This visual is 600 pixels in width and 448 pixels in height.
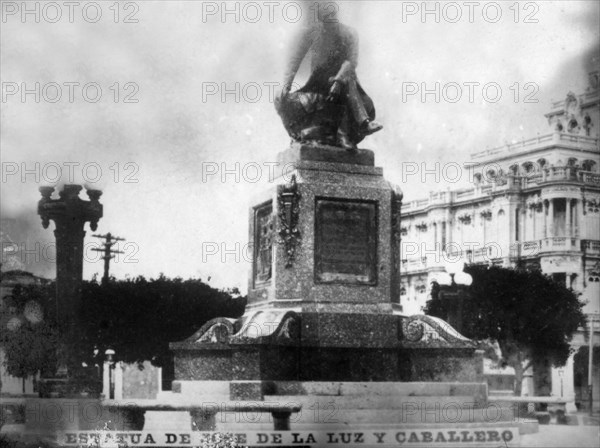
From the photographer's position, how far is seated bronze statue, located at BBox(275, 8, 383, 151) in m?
17.3

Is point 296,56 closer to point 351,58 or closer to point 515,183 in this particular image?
point 351,58

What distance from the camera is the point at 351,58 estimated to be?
17.6 m

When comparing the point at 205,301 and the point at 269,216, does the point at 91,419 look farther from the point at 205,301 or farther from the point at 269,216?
the point at 205,301

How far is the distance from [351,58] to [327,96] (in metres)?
0.75

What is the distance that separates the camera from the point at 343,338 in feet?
51.6

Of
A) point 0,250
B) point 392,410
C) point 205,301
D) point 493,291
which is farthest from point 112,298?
point 392,410

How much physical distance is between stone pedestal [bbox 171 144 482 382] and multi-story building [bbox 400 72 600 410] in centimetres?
5365

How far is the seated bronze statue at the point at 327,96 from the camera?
1730 centimetres

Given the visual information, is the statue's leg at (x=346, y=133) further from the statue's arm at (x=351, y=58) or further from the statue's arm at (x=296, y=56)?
the statue's arm at (x=296, y=56)

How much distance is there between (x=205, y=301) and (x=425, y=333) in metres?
37.5

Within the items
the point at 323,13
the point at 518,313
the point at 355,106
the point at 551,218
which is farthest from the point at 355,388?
the point at 551,218

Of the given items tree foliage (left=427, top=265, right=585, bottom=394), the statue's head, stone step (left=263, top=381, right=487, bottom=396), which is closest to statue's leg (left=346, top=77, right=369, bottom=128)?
the statue's head

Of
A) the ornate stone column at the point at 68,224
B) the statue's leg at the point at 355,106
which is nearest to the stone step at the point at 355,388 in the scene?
the statue's leg at the point at 355,106

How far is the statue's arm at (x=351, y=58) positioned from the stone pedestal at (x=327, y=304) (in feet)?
4.04
